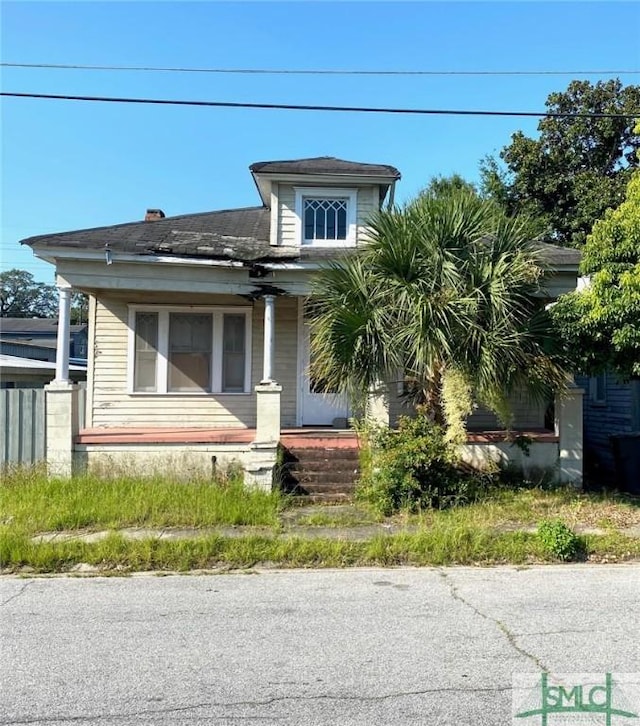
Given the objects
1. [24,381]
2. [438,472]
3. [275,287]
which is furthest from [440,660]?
[24,381]

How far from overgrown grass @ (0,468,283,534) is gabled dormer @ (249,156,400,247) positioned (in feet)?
17.9

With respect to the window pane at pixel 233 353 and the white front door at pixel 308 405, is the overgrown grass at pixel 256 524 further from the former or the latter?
the window pane at pixel 233 353

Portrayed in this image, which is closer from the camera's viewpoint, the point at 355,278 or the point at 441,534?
the point at 441,534

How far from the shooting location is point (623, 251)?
25.3 ft

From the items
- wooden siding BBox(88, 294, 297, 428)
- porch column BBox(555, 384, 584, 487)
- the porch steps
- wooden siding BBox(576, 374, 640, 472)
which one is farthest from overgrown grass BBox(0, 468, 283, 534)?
wooden siding BBox(576, 374, 640, 472)

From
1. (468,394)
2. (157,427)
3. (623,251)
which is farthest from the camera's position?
(157,427)

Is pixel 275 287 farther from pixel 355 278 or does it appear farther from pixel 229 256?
pixel 355 278

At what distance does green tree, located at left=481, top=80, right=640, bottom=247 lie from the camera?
20156mm

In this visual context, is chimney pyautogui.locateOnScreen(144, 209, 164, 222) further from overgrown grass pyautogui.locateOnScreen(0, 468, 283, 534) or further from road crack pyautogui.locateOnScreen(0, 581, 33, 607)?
road crack pyautogui.locateOnScreen(0, 581, 33, 607)

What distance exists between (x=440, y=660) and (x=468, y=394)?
483 cm

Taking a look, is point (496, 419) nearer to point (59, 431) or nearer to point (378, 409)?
point (378, 409)

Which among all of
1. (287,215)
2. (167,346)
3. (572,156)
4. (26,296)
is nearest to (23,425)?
(167,346)

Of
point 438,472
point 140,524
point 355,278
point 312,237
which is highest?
point 312,237

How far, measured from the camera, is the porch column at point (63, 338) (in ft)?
33.3
